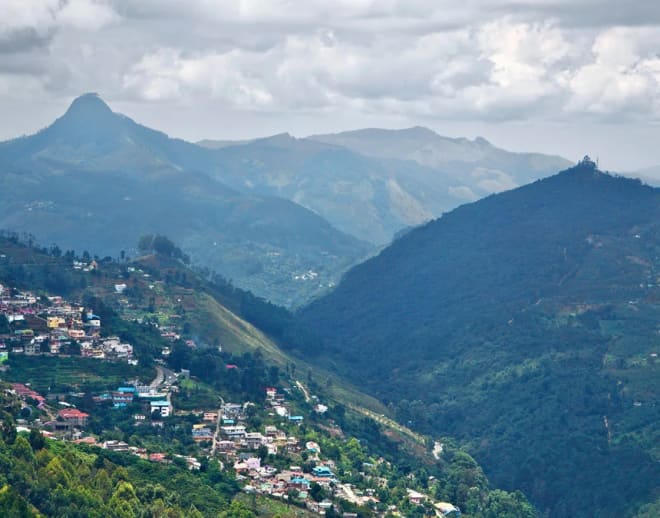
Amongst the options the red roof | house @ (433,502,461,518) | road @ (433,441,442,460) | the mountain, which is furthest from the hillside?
the mountain

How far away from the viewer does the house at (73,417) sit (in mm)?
94938

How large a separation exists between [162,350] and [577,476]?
138 feet

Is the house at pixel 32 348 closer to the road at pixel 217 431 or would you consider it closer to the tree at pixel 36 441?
the road at pixel 217 431

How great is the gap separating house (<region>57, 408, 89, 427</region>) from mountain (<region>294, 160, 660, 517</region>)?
43817 mm

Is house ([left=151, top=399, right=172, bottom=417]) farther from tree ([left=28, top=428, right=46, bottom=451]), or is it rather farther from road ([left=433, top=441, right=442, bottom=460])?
road ([left=433, top=441, right=442, bottom=460])

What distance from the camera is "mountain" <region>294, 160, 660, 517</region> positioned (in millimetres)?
122188

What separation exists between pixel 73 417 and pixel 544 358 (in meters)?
70.4

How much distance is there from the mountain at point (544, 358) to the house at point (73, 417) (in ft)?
144

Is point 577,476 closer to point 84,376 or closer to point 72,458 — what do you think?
point 84,376

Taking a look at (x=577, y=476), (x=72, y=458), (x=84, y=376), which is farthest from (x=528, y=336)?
(x=72, y=458)

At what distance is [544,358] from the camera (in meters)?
150

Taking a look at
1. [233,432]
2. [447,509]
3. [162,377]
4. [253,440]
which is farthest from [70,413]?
[447,509]

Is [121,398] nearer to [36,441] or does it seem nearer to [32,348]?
[32,348]

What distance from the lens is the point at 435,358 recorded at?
16662 centimetres
